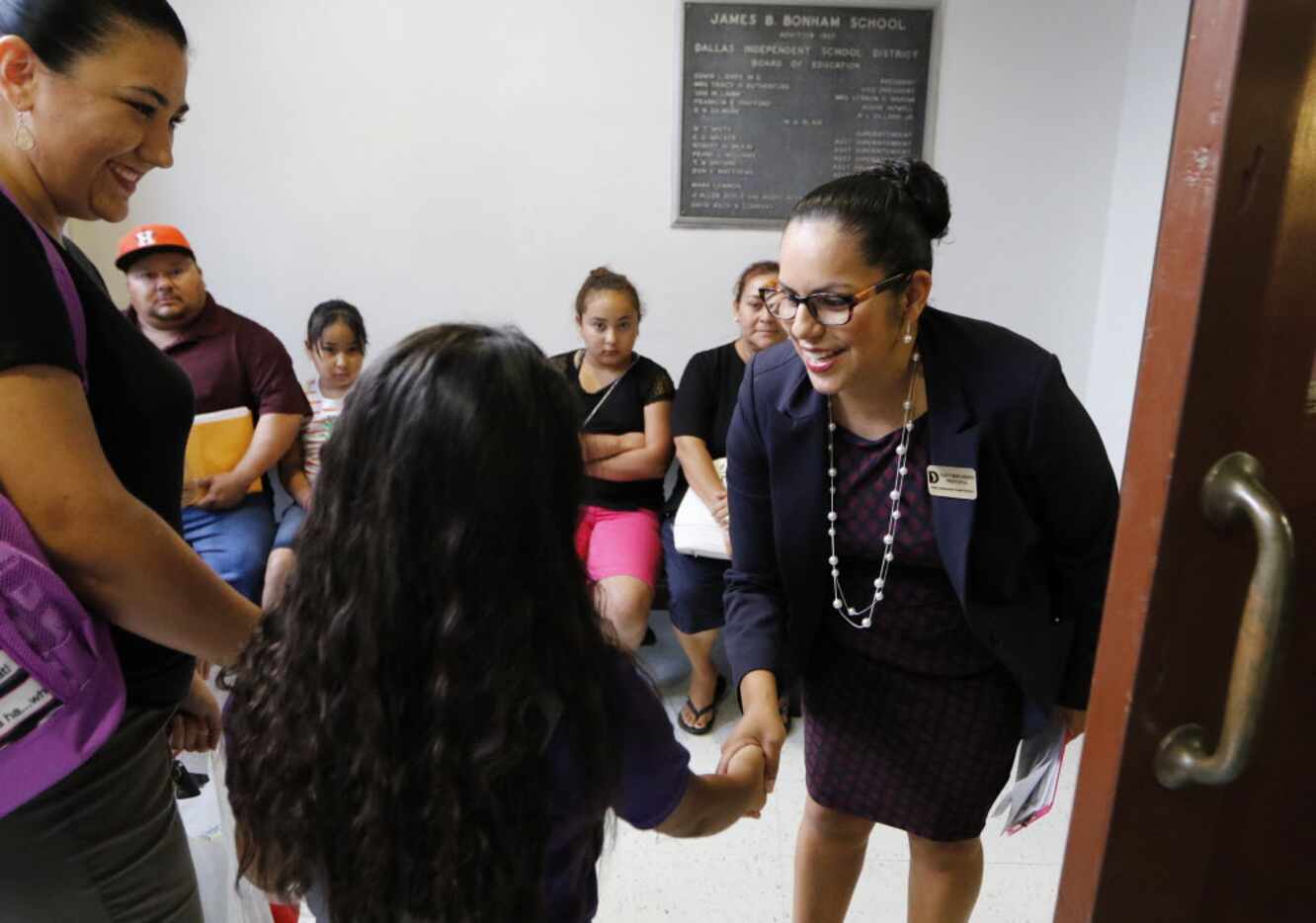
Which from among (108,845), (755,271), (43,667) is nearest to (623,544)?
(755,271)

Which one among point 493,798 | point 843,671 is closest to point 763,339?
point 843,671

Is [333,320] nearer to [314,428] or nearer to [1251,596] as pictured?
[314,428]

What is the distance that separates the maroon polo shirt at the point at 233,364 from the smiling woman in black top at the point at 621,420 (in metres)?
0.87

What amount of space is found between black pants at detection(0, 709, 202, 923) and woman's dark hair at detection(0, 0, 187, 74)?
65cm

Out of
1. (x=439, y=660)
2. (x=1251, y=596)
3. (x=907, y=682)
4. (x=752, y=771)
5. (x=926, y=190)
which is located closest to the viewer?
(x=1251, y=596)

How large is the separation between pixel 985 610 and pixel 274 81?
276 cm

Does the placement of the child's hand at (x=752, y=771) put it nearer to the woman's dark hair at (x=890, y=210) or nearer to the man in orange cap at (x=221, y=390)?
the woman's dark hair at (x=890, y=210)

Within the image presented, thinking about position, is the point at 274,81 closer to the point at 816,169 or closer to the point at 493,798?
the point at 816,169

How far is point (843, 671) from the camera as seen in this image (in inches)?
52.5

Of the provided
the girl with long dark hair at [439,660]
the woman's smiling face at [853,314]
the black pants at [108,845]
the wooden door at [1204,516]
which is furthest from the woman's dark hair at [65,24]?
the wooden door at [1204,516]

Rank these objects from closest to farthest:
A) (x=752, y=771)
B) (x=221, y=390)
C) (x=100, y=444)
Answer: (x=100, y=444) < (x=752, y=771) < (x=221, y=390)

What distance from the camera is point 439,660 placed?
685 millimetres

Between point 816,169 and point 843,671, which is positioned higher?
point 816,169

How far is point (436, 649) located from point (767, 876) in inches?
56.3
